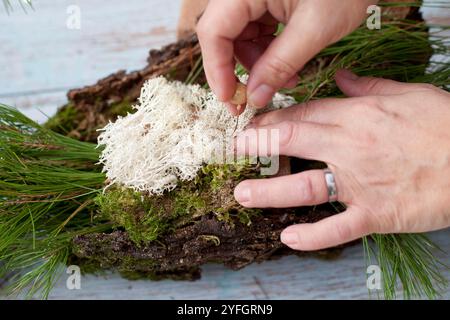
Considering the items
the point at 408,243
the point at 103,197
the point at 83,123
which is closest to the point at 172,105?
the point at 103,197

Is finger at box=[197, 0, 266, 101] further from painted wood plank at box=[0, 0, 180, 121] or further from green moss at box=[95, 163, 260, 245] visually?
painted wood plank at box=[0, 0, 180, 121]

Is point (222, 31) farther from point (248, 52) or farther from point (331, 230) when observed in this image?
point (331, 230)

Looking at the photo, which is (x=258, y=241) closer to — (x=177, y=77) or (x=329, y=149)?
(x=329, y=149)

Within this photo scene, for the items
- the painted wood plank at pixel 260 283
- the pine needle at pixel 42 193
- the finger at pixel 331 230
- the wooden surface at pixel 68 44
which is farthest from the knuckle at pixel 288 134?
the wooden surface at pixel 68 44

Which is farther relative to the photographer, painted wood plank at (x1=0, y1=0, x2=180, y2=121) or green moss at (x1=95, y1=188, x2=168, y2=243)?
painted wood plank at (x1=0, y1=0, x2=180, y2=121)
